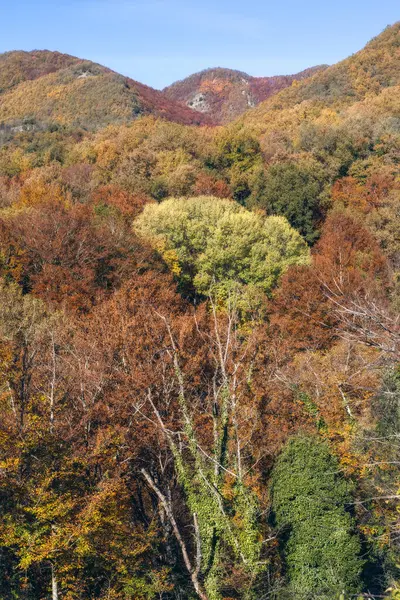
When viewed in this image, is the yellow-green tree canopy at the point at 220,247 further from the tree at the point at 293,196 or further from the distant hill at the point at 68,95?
the distant hill at the point at 68,95

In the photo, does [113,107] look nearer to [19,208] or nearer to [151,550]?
[19,208]

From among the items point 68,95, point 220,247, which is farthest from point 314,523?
point 68,95

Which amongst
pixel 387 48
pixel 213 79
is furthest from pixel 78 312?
pixel 213 79

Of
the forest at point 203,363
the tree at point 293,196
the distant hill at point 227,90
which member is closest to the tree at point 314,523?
the forest at point 203,363

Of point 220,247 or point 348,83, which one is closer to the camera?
point 220,247

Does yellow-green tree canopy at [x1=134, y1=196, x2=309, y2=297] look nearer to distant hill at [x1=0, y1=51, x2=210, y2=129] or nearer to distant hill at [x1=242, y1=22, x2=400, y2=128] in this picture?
distant hill at [x1=242, y1=22, x2=400, y2=128]

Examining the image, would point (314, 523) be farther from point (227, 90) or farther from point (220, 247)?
point (227, 90)
